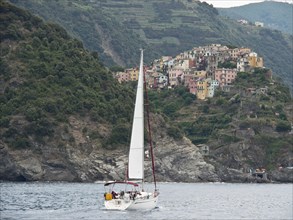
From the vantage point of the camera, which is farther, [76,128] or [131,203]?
[76,128]

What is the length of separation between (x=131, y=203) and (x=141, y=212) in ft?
3.98

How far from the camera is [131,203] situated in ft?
279

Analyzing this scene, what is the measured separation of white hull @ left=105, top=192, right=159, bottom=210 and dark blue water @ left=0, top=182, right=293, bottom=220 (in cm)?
78

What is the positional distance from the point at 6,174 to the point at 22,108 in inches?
533

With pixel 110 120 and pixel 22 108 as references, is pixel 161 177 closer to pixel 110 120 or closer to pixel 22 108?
pixel 110 120

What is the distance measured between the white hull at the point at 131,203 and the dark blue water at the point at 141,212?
0.78m

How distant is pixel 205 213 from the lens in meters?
90.4

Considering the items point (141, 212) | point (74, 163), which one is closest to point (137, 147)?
point (141, 212)

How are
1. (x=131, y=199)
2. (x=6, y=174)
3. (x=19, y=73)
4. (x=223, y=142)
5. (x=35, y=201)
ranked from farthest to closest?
1. (x=223, y=142)
2. (x=19, y=73)
3. (x=6, y=174)
4. (x=35, y=201)
5. (x=131, y=199)

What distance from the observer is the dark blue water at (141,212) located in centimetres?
8319

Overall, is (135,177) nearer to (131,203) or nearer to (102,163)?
(131,203)

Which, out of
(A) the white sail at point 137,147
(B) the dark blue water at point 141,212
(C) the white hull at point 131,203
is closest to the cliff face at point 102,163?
(B) the dark blue water at point 141,212

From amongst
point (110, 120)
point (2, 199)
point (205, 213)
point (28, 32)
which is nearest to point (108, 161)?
point (110, 120)

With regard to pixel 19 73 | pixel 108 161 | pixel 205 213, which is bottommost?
pixel 205 213
